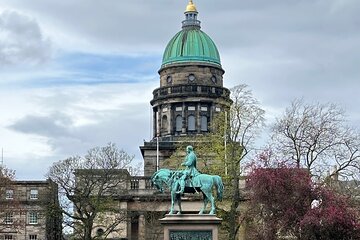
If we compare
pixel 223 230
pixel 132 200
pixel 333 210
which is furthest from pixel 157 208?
pixel 333 210

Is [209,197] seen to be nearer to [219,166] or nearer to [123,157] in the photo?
[219,166]

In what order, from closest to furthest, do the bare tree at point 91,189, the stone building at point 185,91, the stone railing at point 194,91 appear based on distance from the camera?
the bare tree at point 91,189 < the stone building at point 185,91 < the stone railing at point 194,91

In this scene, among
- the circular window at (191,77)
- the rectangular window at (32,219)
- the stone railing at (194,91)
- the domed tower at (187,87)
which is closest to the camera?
the rectangular window at (32,219)

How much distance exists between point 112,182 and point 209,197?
37.0 metres

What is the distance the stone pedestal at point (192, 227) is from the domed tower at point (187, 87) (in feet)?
211

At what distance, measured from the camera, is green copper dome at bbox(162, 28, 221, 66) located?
376 feet

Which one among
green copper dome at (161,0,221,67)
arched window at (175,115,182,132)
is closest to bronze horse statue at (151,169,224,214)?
arched window at (175,115,182,132)

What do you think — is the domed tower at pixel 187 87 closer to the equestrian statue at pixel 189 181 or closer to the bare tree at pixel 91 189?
the bare tree at pixel 91 189

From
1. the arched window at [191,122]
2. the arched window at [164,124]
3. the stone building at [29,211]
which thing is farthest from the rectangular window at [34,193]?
the arched window at [191,122]

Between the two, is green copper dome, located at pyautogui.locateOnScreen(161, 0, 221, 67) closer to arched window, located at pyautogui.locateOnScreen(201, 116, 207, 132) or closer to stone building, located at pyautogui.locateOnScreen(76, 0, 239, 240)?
stone building, located at pyautogui.locateOnScreen(76, 0, 239, 240)

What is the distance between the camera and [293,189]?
5731 cm

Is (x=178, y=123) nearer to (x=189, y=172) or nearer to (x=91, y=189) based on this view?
(x=91, y=189)

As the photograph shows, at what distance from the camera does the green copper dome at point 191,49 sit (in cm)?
11469

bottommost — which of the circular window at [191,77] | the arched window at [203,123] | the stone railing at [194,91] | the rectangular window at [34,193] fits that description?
the rectangular window at [34,193]
